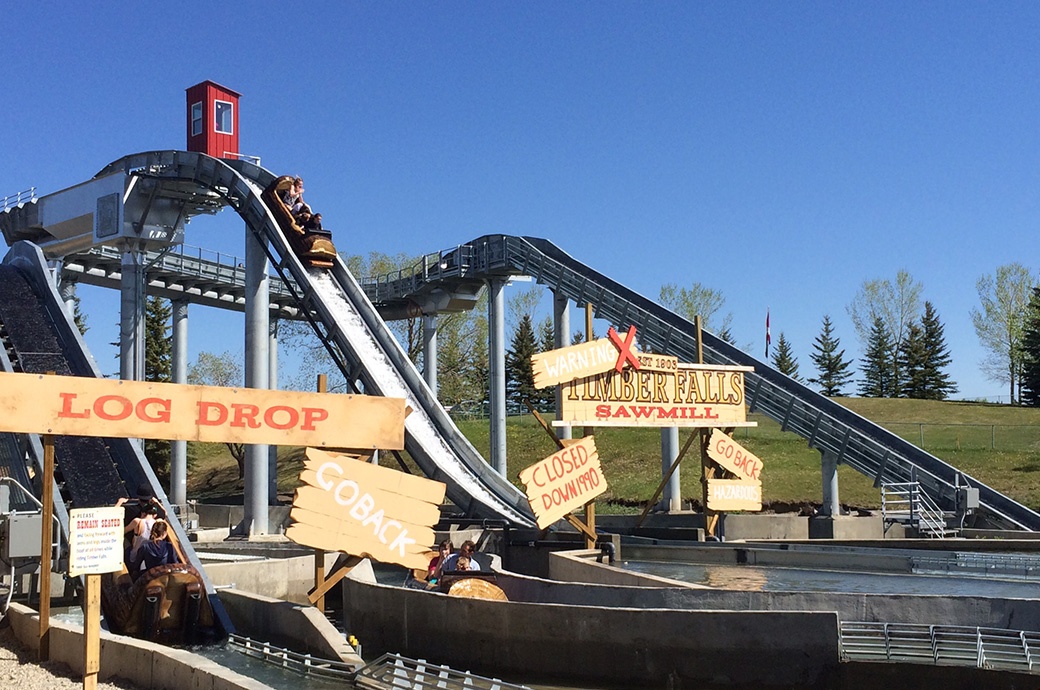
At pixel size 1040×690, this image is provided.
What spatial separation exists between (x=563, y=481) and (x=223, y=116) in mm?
27204

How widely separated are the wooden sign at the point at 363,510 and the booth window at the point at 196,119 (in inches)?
1217

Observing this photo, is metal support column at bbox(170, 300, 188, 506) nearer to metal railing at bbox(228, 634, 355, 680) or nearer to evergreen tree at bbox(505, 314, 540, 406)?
metal railing at bbox(228, 634, 355, 680)

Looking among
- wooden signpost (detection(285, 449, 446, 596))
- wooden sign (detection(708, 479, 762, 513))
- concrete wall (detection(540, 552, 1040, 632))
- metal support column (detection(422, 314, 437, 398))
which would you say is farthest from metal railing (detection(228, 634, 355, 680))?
metal support column (detection(422, 314, 437, 398))

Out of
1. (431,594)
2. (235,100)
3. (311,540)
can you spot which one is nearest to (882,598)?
(431,594)

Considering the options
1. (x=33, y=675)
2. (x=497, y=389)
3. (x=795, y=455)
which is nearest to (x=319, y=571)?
(x=33, y=675)

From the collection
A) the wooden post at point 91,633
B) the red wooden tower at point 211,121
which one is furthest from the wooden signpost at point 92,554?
the red wooden tower at point 211,121

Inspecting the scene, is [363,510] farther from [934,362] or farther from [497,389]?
[934,362]

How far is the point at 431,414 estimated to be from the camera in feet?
108

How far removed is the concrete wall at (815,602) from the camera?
12738 mm

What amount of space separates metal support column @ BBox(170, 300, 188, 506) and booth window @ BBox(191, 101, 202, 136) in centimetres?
728

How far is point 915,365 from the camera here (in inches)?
3241

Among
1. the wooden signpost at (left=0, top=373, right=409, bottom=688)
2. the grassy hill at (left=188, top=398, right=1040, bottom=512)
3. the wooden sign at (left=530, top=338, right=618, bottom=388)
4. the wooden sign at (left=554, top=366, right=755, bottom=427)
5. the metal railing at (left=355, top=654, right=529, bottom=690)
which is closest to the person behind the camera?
the metal railing at (left=355, top=654, right=529, bottom=690)

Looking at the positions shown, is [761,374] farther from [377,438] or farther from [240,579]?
[377,438]

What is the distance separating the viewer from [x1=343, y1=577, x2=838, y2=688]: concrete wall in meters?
12.6
